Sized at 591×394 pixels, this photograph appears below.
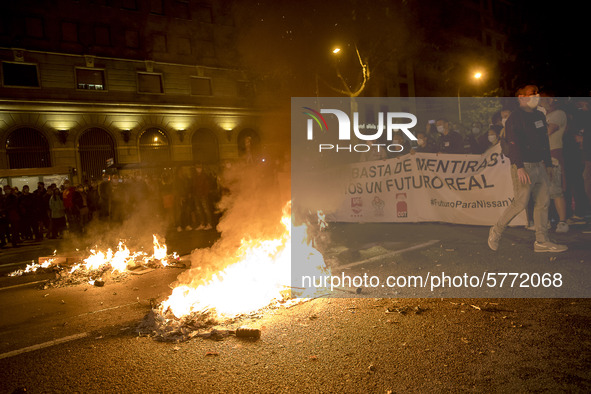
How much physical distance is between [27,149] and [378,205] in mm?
23357

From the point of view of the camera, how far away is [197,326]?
14.9ft

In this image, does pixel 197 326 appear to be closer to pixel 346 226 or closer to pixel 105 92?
pixel 346 226

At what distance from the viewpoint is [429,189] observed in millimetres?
9391

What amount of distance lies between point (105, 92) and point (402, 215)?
2418 cm

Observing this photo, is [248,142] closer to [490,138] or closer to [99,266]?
[490,138]

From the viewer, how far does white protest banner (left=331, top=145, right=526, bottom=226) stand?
27.5ft

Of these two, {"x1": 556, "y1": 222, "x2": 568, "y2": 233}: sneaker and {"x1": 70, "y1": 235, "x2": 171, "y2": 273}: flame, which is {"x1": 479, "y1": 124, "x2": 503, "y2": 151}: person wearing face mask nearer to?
{"x1": 556, "y1": 222, "x2": 568, "y2": 233}: sneaker

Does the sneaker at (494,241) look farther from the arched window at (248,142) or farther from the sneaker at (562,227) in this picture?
the arched window at (248,142)

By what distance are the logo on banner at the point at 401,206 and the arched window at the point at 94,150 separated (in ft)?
74.7

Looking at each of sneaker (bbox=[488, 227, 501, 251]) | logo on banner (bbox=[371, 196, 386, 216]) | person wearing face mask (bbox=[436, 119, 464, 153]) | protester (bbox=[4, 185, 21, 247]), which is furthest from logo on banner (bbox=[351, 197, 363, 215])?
protester (bbox=[4, 185, 21, 247])

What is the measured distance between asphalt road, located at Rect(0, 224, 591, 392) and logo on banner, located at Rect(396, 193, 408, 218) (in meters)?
3.85

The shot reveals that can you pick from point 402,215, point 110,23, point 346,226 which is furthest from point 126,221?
point 110,23

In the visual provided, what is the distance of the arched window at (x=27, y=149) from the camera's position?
2434 centimetres

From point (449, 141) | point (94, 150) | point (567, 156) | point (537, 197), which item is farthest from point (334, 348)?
point (94, 150)
